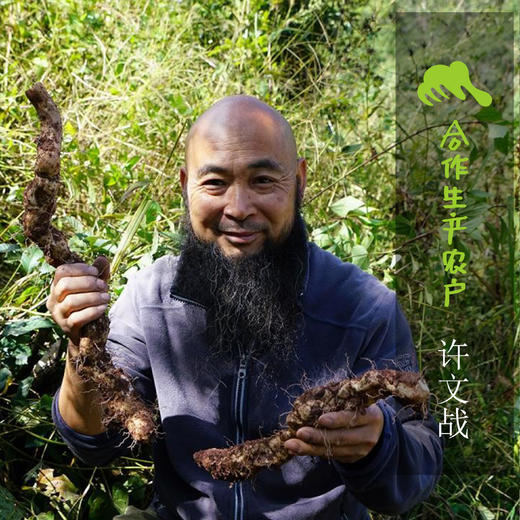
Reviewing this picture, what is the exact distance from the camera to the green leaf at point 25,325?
2.33m

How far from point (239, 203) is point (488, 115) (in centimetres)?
122

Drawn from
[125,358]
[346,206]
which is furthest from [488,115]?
[125,358]

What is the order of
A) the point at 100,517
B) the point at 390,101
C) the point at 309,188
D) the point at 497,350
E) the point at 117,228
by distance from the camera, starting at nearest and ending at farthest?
the point at 100,517 < the point at 117,228 < the point at 497,350 < the point at 309,188 < the point at 390,101

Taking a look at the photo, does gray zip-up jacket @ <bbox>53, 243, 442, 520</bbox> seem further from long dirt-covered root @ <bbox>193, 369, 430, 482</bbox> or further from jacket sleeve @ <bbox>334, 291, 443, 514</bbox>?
long dirt-covered root @ <bbox>193, 369, 430, 482</bbox>

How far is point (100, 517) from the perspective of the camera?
92.7 inches

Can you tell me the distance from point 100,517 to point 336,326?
105cm

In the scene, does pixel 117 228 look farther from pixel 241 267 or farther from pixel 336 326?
pixel 336 326

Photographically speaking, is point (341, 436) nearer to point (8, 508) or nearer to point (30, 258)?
point (8, 508)

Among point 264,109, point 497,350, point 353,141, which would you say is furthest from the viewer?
point 353,141

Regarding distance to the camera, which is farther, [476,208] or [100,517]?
[476,208]

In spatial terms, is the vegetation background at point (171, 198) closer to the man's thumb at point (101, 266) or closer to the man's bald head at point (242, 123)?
the man's bald head at point (242, 123)

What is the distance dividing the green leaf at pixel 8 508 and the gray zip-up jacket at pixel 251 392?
47cm

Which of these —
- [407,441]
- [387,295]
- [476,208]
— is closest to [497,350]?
[476,208]

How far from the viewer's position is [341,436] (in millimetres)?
1489
